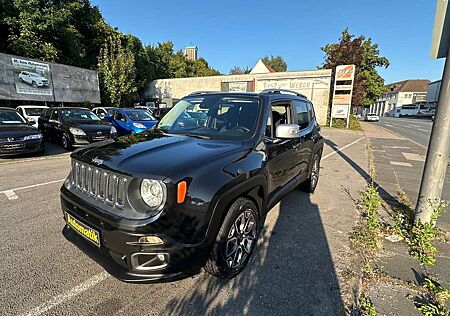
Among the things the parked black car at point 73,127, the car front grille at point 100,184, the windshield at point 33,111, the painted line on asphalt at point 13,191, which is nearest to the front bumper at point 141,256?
the car front grille at point 100,184

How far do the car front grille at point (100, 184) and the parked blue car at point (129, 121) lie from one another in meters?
8.74

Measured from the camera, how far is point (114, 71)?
2498 centimetres

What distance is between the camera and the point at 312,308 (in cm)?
219

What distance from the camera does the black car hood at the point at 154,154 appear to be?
2.04 m

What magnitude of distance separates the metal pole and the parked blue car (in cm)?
993

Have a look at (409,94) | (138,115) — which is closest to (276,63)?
(409,94)

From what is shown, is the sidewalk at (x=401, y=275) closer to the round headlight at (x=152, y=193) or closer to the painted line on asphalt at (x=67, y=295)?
the round headlight at (x=152, y=193)

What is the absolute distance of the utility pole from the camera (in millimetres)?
3180

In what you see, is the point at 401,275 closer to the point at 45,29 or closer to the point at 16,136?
the point at 16,136

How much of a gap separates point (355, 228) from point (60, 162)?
324 inches

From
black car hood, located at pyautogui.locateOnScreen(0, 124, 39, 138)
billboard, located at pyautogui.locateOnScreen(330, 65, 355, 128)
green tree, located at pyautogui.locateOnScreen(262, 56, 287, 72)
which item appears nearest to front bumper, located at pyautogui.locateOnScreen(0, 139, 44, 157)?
black car hood, located at pyautogui.locateOnScreen(0, 124, 39, 138)

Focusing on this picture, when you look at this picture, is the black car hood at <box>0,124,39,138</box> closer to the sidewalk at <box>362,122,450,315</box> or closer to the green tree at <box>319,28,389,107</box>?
the sidewalk at <box>362,122,450,315</box>

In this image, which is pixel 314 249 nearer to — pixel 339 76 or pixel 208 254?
pixel 208 254

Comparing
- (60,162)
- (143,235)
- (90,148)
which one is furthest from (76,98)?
(143,235)
